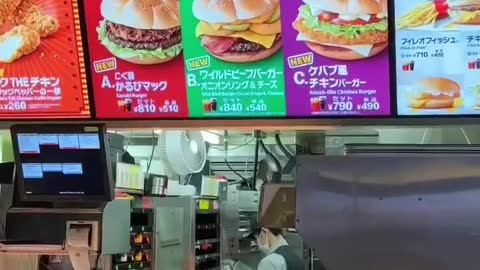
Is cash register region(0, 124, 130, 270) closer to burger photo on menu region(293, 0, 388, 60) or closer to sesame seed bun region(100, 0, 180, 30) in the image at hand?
sesame seed bun region(100, 0, 180, 30)

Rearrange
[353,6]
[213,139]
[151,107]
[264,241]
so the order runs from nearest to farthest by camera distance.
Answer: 1. [353,6]
2. [151,107]
3. [264,241]
4. [213,139]

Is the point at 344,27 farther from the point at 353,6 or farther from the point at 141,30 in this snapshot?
the point at 141,30

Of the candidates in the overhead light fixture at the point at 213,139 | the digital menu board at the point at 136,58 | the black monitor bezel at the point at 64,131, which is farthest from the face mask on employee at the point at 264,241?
the digital menu board at the point at 136,58

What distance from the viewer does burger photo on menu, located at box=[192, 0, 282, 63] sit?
93.3 inches

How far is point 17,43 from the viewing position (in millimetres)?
2719

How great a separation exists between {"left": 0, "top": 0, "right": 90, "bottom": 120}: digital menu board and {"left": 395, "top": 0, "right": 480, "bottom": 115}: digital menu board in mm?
1334

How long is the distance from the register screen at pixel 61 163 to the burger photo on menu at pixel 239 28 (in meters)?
0.63

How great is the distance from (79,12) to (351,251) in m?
1.51

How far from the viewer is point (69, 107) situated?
2.65 metres

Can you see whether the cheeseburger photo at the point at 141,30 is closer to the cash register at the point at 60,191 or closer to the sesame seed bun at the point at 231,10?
the sesame seed bun at the point at 231,10

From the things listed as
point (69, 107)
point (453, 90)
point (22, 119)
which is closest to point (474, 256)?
point (453, 90)

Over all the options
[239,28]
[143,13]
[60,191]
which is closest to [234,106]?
[239,28]

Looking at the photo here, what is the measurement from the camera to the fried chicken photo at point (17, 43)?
2697 mm

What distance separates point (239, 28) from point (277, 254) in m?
3.08
